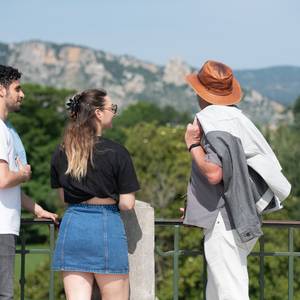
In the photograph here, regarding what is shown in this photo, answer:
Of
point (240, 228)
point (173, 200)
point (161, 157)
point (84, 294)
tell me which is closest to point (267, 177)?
point (240, 228)

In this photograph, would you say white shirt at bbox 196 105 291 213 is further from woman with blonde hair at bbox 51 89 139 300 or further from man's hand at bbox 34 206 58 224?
man's hand at bbox 34 206 58 224

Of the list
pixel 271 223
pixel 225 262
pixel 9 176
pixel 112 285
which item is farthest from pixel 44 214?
pixel 271 223

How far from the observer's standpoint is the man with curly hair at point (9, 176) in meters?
4.93

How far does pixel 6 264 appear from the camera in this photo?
16.4ft

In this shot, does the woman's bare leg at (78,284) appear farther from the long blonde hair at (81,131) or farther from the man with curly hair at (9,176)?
the long blonde hair at (81,131)

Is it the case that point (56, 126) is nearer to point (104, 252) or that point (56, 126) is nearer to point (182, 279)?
point (182, 279)

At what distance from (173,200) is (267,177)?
35.7 m

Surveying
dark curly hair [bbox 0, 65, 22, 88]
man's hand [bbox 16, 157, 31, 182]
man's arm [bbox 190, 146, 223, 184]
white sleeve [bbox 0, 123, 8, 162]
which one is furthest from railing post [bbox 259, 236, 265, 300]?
dark curly hair [bbox 0, 65, 22, 88]

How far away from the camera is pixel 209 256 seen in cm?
488

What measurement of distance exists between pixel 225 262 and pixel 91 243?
2.58ft

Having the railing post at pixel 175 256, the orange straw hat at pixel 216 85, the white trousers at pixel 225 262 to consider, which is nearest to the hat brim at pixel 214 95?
the orange straw hat at pixel 216 85

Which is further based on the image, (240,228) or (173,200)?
(173,200)

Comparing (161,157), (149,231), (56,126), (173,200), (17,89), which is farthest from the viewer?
(56,126)

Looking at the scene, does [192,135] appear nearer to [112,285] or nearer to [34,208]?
[112,285]
